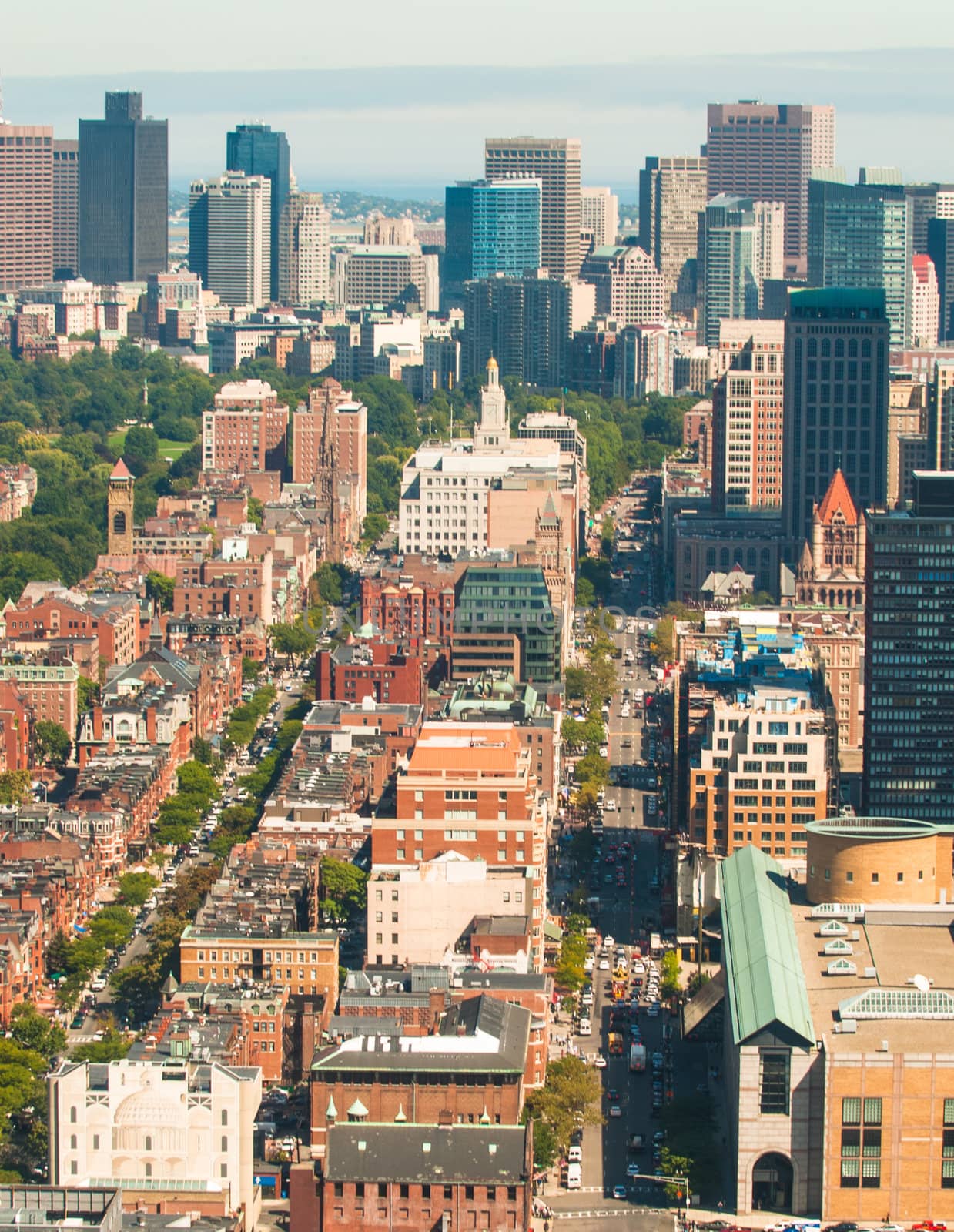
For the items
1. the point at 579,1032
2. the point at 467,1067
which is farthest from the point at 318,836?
the point at 467,1067

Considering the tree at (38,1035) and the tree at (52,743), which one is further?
the tree at (52,743)

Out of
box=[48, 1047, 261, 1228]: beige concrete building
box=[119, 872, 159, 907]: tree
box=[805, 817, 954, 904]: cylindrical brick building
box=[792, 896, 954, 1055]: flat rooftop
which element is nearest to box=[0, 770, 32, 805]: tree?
box=[119, 872, 159, 907]: tree

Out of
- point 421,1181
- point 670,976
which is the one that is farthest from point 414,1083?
point 670,976

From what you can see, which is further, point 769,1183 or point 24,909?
point 24,909

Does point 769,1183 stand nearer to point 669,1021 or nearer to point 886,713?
point 669,1021

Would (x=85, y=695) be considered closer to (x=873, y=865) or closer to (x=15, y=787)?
(x=15, y=787)

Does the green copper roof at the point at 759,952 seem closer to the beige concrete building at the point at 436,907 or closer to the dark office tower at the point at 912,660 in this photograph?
the beige concrete building at the point at 436,907

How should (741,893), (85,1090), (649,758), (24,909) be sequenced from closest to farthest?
1. (85,1090)
2. (741,893)
3. (24,909)
4. (649,758)

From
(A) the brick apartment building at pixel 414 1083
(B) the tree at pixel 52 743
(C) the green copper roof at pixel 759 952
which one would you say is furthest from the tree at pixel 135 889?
(A) the brick apartment building at pixel 414 1083
